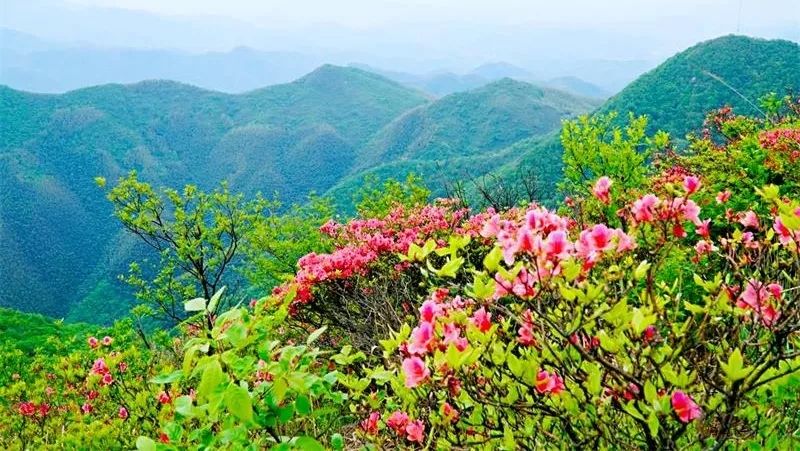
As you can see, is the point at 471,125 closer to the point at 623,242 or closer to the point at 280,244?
the point at 280,244

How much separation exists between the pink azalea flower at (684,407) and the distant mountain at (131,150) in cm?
6689

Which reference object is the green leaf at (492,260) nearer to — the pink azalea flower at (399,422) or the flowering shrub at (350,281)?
the pink azalea flower at (399,422)

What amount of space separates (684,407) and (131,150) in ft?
335

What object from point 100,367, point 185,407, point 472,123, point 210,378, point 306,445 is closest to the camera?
point 210,378

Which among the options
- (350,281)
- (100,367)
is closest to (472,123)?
(350,281)

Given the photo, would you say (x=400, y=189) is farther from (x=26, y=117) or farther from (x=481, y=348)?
→ (x=26, y=117)

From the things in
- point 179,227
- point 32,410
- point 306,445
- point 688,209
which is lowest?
point 179,227

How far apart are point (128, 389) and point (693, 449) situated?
229 inches

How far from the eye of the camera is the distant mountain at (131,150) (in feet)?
226

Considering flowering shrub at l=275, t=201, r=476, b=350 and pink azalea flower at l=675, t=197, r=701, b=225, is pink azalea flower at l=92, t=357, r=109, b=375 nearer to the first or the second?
flowering shrub at l=275, t=201, r=476, b=350

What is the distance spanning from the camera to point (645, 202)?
2.24 m

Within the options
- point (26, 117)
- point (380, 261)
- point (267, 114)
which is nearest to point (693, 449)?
point (380, 261)

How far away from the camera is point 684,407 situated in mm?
2021

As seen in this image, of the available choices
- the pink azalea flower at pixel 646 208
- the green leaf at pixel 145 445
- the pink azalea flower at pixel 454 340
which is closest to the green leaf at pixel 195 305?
the green leaf at pixel 145 445
